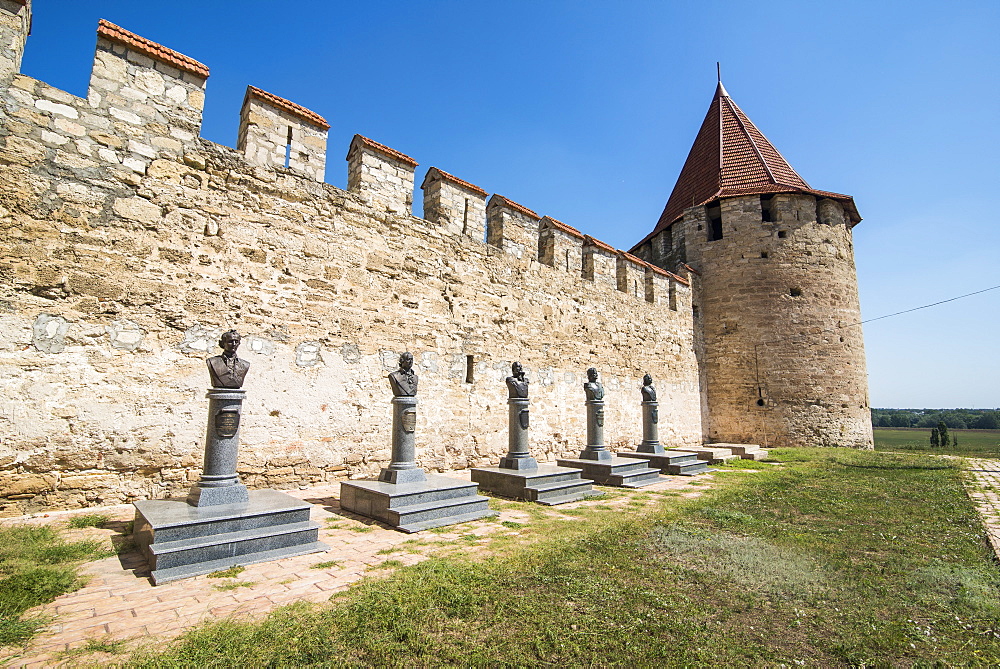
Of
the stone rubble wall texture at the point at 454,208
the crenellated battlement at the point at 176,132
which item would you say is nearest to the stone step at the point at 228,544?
the crenellated battlement at the point at 176,132

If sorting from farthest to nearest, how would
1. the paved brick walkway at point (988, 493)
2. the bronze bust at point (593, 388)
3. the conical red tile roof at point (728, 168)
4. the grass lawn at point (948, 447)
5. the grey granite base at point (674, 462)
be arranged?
the conical red tile roof at point (728, 168) → the grass lawn at point (948, 447) → the grey granite base at point (674, 462) → the bronze bust at point (593, 388) → the paved brick walkway at point (988, 493)

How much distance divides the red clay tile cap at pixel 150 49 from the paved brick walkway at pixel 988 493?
9884 mm

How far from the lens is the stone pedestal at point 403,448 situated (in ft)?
18.5

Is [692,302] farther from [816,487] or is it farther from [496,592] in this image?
[496,592]

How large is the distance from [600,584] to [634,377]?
9.89 m

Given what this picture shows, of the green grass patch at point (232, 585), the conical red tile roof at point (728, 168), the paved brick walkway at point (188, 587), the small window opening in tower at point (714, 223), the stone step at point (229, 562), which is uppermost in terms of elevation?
the conical red tile roof at point (728, 168)

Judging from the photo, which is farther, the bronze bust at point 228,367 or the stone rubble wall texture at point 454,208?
the stone rubble wall texture at point 454,208

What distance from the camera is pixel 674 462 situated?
959 cm

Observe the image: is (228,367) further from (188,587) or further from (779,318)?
(779,318)

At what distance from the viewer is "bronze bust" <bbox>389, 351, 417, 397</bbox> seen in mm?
6000

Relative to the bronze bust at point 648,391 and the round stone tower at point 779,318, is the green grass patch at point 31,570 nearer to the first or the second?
the bronze bust at point 648,391

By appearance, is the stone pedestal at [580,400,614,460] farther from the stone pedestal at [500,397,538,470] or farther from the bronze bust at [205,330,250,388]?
the bronze bust at [205,330,250,388]

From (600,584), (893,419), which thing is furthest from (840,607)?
(893,419)

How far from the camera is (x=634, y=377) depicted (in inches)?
508
